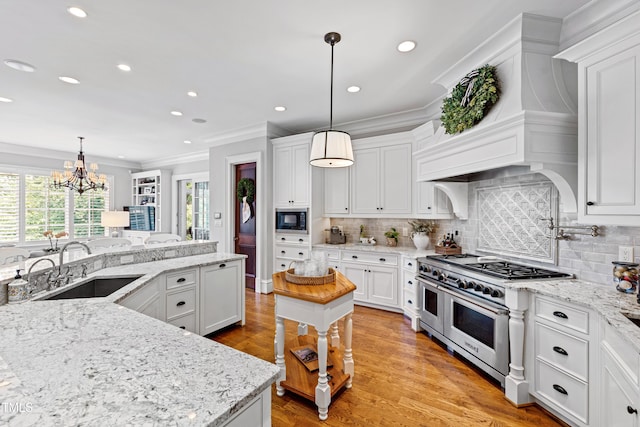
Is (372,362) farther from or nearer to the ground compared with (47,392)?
nearer to the ground

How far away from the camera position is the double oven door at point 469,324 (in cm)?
224

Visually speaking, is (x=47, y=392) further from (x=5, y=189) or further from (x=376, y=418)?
(x=5, y=189)

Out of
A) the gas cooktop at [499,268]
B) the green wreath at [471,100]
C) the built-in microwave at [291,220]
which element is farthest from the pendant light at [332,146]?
the built-in microwave at [291,220]

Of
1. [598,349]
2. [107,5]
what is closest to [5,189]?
[107,5]

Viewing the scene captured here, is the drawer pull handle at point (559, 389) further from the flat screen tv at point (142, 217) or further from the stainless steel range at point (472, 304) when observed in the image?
the flat screen tv at point (142, 217)

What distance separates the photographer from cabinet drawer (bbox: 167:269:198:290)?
2.74 metres

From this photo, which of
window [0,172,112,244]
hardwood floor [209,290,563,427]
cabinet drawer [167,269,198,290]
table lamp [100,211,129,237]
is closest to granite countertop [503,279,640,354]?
hardwood floor [209,290,563,427]

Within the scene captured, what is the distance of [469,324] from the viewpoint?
257cm

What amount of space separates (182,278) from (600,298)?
3295 millimetres

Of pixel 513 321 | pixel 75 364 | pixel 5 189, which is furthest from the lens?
pixel 5 189

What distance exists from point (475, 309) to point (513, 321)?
0.35 meters

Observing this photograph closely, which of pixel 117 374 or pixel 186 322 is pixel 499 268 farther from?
pixel 186 322

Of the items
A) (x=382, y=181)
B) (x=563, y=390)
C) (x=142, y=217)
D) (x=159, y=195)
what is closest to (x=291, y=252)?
(x=382, y=181)

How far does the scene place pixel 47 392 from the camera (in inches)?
32.7
